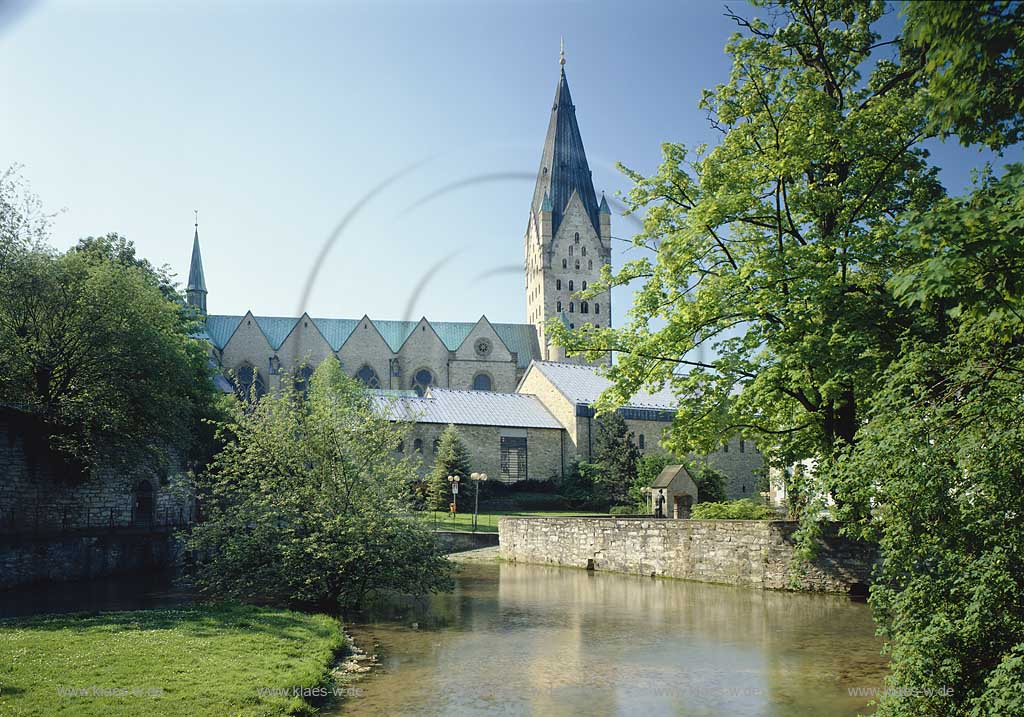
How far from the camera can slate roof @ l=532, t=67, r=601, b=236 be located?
295ft

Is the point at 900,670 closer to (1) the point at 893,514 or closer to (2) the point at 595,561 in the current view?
(1) the point at 893,514

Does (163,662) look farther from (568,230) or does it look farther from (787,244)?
(568,230)

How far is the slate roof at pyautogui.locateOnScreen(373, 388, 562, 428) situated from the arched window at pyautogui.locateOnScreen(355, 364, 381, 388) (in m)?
23.5

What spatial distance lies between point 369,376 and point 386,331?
6800 millimetres

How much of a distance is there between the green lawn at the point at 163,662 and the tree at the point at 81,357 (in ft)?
42.5

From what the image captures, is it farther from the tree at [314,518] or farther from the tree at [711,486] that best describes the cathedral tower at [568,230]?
the tree at [314,518]

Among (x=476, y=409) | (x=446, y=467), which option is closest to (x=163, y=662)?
(x=446, y=467)

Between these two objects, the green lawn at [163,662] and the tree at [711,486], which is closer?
the green lawn at [163,662]

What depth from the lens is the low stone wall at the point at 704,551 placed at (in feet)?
61.6

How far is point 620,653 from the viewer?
12.7 metres

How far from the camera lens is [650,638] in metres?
13.9

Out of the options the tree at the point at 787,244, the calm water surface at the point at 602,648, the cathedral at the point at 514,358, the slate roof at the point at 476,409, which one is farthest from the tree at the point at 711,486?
the tree at the point at 787,244

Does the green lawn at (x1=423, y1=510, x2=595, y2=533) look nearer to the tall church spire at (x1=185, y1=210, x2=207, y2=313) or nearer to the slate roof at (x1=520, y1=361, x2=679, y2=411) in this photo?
the slate roof at (x1=520, y1=361, x2=679, y2=411)

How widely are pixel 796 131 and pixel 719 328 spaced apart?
3.71 meters
